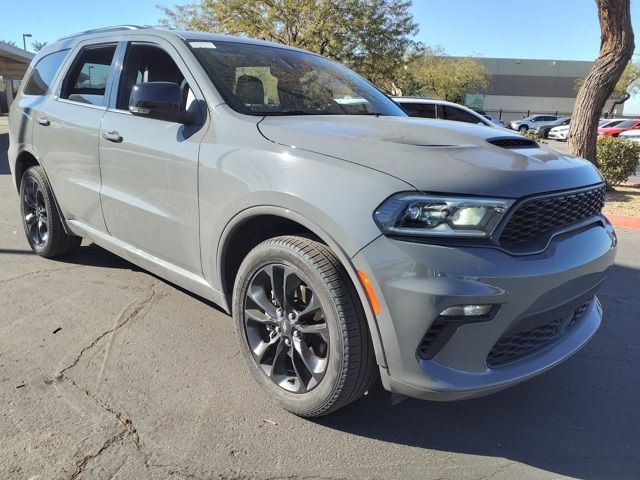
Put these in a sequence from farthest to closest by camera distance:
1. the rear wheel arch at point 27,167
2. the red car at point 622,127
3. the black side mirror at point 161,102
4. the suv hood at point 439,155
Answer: the red car at point 622,127 → the rear wheel arch at point 27,167 → the black side mirror at point 161,102 → the suv hood at point 439,155

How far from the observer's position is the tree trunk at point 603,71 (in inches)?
348

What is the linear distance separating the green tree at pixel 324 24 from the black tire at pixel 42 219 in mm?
15655

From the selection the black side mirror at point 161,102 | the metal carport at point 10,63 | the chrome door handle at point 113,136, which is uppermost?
the metal carport at point 10,63

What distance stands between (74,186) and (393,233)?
2946mm

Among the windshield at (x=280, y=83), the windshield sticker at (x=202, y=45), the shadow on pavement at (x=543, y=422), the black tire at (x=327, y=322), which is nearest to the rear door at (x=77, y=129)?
the windshield sticker at (x=202, y=45)

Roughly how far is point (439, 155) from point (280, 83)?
4.96 feet

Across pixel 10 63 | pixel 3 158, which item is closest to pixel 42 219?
pixel 3 158

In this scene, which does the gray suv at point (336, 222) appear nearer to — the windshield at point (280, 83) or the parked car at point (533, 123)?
the windshield at point (280, 83)

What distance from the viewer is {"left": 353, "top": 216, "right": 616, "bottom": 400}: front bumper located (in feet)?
6.74

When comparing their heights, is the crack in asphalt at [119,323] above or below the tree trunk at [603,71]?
below

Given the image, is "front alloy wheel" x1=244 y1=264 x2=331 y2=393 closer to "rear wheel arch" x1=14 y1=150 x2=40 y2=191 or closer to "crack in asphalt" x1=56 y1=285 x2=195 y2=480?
"crack in asphalt" x1=56 y1=285 x2=195 y2=480

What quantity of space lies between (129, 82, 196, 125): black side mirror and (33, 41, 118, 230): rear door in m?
0.91

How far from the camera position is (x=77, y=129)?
12.8 ft

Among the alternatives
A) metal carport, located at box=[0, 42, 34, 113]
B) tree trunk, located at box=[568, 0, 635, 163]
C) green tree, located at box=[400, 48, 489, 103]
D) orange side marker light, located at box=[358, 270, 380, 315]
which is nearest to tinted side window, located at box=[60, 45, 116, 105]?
orange side marker light, located at box=[358, 270, 380, 315]
